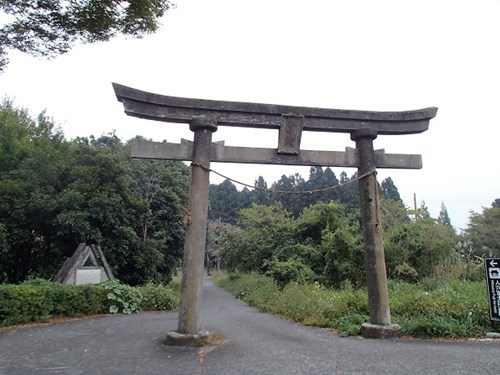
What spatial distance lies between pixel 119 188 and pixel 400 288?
13.9 metres

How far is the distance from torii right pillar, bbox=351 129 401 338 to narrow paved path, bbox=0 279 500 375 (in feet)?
1.17

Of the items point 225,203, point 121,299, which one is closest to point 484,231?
point 121,299

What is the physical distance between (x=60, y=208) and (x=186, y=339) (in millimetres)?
12819

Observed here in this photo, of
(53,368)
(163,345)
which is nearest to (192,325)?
(163,345)

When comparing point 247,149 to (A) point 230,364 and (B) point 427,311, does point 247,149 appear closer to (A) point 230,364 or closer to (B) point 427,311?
(A) point 230,364

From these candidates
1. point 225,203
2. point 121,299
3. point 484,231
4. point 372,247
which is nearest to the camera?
point 372,247

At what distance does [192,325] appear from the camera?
6684 millimetres

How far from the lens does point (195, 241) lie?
6977mm

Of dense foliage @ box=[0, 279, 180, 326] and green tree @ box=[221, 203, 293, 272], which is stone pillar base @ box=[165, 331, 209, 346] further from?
green tree @ box=[221, 203, 293, 272]

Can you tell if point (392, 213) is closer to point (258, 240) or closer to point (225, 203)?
point (258, 240)

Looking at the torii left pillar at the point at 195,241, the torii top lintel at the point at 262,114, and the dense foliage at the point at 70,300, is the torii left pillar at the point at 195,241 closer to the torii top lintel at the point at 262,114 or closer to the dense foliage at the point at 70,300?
the torii top lintel at the point at 262,114

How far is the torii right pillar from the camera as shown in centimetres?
726

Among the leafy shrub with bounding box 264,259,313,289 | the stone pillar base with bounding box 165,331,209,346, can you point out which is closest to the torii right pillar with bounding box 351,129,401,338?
the stone pillar base with bounding box 165,331,209,346

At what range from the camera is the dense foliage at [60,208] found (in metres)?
16.6
